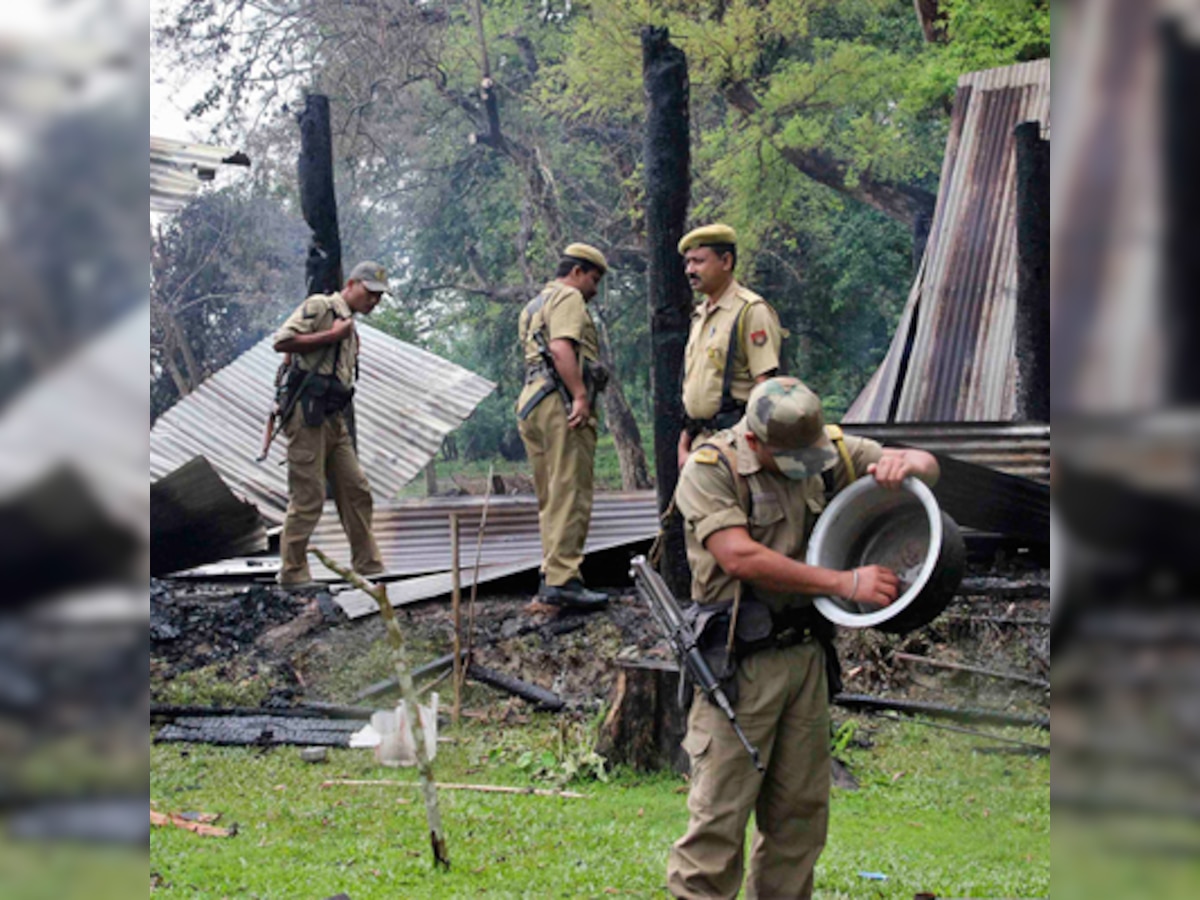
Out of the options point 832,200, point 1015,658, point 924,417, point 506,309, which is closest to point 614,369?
point 506,309

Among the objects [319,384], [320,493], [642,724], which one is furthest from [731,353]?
[320,493]

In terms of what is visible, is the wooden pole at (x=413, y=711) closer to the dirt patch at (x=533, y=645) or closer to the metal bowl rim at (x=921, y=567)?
the metal bowl rim at (x=921, y=567)

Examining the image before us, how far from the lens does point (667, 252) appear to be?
6789mm

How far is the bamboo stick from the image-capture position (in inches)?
207

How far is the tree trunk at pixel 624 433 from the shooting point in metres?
13.6

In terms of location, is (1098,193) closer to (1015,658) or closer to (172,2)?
(1015,658)

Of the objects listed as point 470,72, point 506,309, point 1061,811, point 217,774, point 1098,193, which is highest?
point 470,72

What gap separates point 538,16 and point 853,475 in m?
9.72

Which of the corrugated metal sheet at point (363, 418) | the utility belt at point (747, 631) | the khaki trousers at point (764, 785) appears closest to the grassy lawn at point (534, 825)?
the khaki trousers at point (764, 785)

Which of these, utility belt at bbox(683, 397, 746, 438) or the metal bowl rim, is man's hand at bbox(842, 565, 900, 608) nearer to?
the metal bowl rim

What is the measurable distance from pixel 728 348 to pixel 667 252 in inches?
54.0

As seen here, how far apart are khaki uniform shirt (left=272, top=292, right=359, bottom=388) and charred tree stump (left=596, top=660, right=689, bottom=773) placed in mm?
2707

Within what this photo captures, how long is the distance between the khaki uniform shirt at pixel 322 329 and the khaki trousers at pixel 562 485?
1136 mm

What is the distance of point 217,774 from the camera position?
5.58 metres
